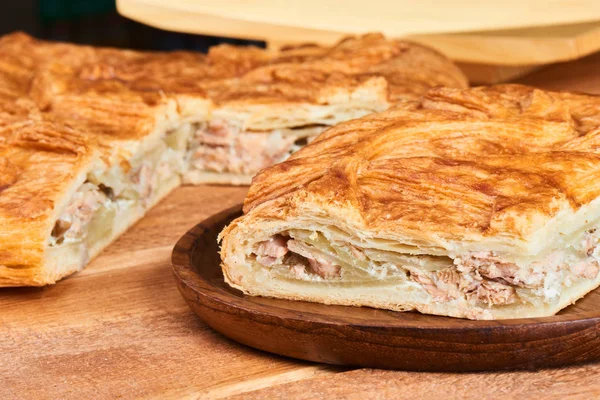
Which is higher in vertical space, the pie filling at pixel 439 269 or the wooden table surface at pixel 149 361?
the pie filling at pixel 439 269

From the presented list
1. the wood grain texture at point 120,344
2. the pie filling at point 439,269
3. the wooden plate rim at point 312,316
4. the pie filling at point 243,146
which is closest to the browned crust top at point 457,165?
the pie filling at point 439,269

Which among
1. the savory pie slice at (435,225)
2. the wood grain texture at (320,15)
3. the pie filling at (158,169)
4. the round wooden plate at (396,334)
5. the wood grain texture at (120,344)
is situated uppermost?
the wood grain texture at (320,15)

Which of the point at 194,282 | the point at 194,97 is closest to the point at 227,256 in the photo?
the point at 194,282

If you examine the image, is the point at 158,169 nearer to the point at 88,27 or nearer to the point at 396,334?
the point at 396,334

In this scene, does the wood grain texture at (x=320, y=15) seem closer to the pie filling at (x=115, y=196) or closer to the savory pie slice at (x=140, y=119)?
the savory pie slice at (x=140, y=119)

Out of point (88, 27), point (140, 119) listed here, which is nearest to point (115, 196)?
point (140, 119)

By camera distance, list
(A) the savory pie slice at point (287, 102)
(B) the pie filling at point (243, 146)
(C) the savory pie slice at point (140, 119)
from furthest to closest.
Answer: (B) the pie filling at point (243, 146)
(A) the savory pie slice at point (287, 102)
(C) the savory pie slice at point (140, 119)

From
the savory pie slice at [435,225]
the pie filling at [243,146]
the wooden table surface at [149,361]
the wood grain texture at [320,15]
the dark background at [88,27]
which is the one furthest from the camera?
the dark background at [88,27]
